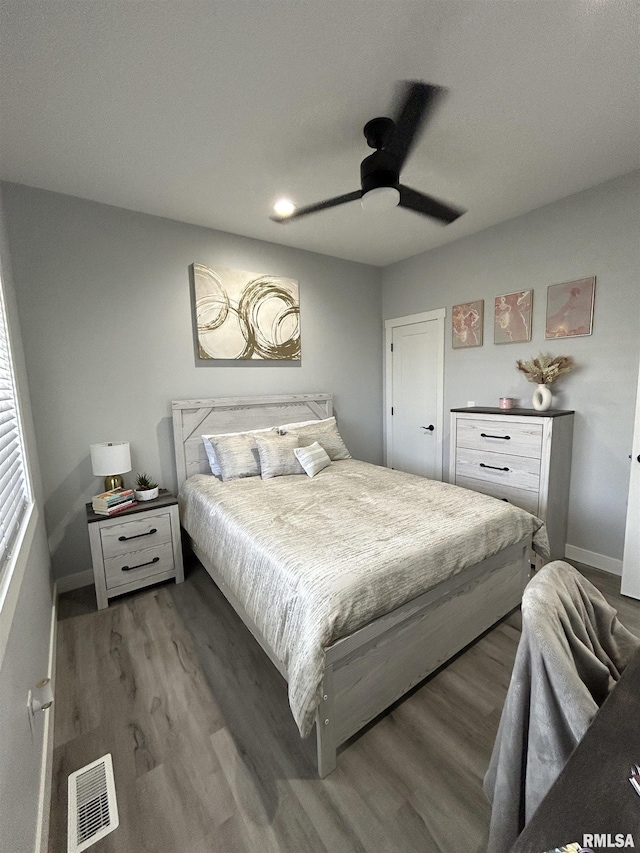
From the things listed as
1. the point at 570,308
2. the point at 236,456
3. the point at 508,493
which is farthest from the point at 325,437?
the point at 570,308

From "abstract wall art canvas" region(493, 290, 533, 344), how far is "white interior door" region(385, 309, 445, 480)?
58 centimetres

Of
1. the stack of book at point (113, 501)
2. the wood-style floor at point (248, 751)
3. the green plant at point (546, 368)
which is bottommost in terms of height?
the wood-style floor at point (248, 751)

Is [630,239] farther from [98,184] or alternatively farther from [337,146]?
[98,184]

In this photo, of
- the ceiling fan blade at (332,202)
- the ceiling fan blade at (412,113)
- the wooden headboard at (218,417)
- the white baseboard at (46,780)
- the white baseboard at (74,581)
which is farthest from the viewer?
the wooden headboard at (218,417)

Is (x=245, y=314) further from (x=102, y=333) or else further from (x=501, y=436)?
(x=501, y=436)

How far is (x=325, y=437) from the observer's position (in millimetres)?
3355

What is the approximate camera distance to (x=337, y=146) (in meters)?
2.01

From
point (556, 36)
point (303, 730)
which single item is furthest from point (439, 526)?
point (556, 36)

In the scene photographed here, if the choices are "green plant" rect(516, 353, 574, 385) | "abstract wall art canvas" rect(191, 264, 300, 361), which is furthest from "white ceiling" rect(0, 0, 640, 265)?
"green plant" rect(516, 353, 574, 385)

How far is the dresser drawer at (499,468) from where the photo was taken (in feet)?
8.71

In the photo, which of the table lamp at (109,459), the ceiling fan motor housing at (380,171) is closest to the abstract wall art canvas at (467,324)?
the ceiling fan motor housing at (380,171)

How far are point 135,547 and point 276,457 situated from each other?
118cm

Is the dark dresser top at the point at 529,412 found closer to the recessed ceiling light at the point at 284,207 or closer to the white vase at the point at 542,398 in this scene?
the white vase at the point at 542,398

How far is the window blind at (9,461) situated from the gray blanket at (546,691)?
61.2 inches
